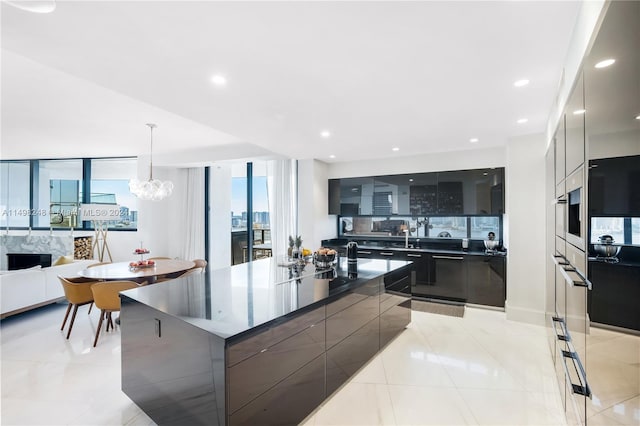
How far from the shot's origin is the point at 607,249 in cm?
124

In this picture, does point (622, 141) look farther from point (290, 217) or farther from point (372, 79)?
point (290, 217)

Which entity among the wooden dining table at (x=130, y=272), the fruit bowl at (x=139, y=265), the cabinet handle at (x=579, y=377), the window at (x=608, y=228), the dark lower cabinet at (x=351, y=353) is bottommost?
the dark lower cabinet at (x=351, y=353)

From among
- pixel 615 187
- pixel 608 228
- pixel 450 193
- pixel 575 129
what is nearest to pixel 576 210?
pixel 575 129

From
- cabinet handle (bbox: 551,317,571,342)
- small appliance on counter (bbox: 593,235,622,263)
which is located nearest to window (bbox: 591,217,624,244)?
small appliance on counter (bbox: 593,235,622,263)

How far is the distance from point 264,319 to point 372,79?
1.98 m

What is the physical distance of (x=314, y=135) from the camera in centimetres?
407

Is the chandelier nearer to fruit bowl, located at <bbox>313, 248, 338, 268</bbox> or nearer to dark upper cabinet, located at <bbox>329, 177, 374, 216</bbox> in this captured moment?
dark upper cabinet, located at <bbox>329, 177, 374, 216</bbox>

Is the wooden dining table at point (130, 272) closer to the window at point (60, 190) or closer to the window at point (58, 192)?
the window at point (60, 190)

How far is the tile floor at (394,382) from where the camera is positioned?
2.11 metres

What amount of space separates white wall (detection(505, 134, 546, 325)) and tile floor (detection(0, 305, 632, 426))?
36cm

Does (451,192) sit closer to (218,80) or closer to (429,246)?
(429,246)

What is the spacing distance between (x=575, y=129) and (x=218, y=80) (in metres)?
2.48

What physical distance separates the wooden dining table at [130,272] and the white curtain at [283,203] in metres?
1.87

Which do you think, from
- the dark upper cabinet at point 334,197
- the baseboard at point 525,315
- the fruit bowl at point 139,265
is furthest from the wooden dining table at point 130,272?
the baseboard at point 525,315
